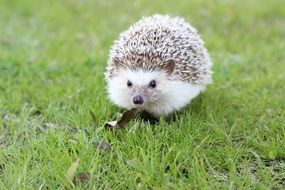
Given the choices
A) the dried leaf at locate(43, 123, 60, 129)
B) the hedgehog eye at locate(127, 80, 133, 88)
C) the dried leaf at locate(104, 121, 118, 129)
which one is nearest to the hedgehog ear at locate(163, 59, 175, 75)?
the hedgehog eye at locate(127, 80, 133, 88)

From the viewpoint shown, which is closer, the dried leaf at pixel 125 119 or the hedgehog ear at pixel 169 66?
the dried leaf at pixel 125 119

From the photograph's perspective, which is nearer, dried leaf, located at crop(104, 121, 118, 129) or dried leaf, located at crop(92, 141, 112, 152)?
dried leaf, located at crop(92, 141, 112, 152)

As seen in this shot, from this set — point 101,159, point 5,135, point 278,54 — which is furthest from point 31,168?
point 278,54

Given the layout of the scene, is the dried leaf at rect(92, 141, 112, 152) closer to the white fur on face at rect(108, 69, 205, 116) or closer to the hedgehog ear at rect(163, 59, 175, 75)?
the white fur on face at rect(108, 69, 205, 116)

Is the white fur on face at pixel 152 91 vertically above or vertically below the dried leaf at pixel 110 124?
above

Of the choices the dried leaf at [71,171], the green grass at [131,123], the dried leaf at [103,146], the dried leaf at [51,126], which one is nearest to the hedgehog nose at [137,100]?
the green grass at [131,123]

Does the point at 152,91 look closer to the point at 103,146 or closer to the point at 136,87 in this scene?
the point at 136,87

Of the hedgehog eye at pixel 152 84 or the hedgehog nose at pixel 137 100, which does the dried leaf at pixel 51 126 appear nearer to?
the hedgehog nose at pixel 137 100

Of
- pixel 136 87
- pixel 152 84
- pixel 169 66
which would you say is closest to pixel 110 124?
pixel 136 87
